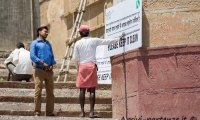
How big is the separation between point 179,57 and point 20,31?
14141mm

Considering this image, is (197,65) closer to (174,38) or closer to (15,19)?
(174,38)

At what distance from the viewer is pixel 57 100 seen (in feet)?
60.0

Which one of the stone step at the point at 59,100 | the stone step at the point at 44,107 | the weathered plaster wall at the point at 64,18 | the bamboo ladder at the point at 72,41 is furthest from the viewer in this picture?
the weathered plaster wall at the point at 64,18

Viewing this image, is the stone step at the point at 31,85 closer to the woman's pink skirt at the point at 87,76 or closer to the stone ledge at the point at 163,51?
the woman's pink skirt at the point at 87,76

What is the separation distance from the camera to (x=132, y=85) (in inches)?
621

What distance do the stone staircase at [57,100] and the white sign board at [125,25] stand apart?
147cm

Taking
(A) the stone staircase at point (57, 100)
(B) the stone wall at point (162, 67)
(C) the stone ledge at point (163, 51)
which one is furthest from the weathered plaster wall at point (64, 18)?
(C) the stone ledge at point (163, 51)

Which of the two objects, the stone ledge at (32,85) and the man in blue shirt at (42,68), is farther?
the stone ledge at (32,85)

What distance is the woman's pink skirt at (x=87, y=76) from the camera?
53.3 ft

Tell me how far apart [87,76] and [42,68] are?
91 centimetres

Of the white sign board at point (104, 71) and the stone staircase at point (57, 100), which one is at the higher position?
the white sign board at point (104, 71)

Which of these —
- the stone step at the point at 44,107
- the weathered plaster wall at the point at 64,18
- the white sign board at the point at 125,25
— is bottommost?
the stone step at the point at 44,107

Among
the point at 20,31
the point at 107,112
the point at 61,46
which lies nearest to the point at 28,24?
the point at 20,31

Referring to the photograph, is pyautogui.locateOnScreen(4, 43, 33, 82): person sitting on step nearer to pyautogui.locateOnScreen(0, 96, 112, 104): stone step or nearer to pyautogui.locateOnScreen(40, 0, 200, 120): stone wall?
pyautogui.locateOnScreen(0, 96, 112, 104): stone step
